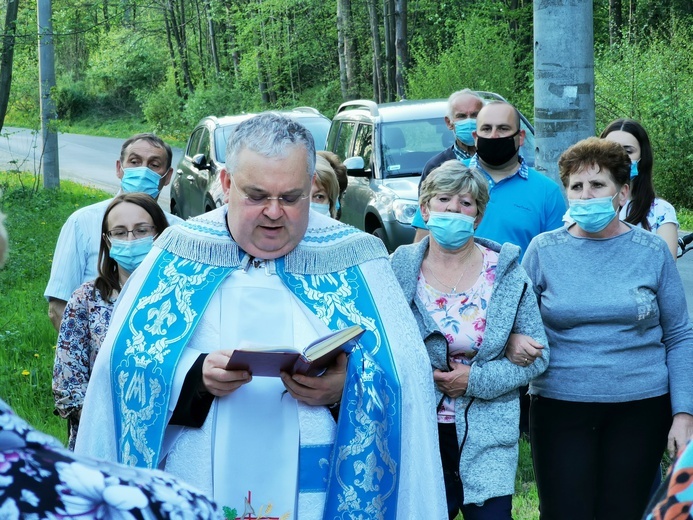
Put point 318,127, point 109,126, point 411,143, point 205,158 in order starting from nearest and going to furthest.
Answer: point 411,143 < point 205,158 < point 318,127 < point 109,126

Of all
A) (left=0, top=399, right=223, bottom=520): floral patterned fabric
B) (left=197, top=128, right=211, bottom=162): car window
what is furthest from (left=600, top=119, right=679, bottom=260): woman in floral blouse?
(left=197, top=128, right=211, bottom=162): car window

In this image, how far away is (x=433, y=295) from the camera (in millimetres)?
4465

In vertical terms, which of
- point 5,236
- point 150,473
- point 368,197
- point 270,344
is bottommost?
point 368,197

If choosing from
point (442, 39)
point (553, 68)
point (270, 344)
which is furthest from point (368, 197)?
point (442, 39)

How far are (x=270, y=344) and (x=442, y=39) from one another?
34.6m

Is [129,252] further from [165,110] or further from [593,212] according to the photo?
[165,110]

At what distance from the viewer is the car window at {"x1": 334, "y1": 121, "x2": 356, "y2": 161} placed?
1198cm

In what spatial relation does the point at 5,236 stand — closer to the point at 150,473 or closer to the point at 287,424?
the point at 150,473

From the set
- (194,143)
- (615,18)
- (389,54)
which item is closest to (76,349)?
(194,143)

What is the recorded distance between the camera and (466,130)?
6641 mm

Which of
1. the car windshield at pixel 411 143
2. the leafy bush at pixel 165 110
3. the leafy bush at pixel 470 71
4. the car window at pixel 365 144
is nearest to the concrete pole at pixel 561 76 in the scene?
the car windshield at pixel 411 143

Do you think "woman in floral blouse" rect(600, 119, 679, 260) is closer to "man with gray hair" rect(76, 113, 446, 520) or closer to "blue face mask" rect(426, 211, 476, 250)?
"blue face mask" rect(426, 211, 476, 250)

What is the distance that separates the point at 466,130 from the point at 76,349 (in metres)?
2.97

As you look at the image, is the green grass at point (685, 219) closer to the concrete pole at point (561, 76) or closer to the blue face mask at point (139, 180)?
the concrete pole at point (561, 76)
